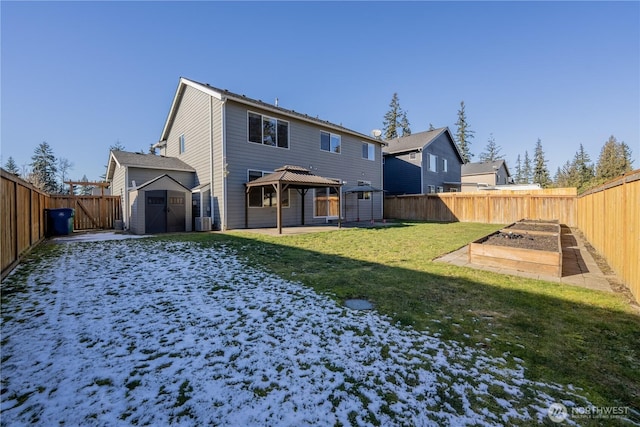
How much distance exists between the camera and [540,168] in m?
51.0

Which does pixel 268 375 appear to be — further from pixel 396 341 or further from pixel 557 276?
pixel 557 276

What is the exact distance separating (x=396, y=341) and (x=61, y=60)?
15723 mm

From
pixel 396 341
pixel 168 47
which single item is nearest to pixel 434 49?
pixel 168 47

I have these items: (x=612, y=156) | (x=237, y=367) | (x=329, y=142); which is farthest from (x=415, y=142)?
(x=612, y=156)

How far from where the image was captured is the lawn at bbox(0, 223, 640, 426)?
66.9 inches

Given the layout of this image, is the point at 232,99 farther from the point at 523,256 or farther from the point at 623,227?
the point at 623,227

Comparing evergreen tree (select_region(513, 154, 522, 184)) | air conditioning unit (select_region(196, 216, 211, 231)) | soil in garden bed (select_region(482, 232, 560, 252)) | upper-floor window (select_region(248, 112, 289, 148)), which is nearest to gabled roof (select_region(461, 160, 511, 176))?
upper-floor window (select_region(248, 112, 289, 148))

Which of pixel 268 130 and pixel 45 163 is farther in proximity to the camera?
pixel 45 163

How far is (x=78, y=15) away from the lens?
8578 millimetres

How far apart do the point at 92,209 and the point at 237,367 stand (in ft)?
50.2

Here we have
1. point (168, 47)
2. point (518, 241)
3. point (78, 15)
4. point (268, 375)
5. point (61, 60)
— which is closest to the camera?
point (268, 375)

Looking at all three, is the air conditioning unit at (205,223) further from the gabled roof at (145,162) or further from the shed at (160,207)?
the gabled roof at (145,162)

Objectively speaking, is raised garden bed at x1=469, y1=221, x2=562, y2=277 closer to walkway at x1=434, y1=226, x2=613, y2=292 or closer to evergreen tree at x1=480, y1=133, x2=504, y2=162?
walkway at x1=434, y1=226, x2=613, y2=292

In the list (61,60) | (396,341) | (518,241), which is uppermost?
(61,60)
